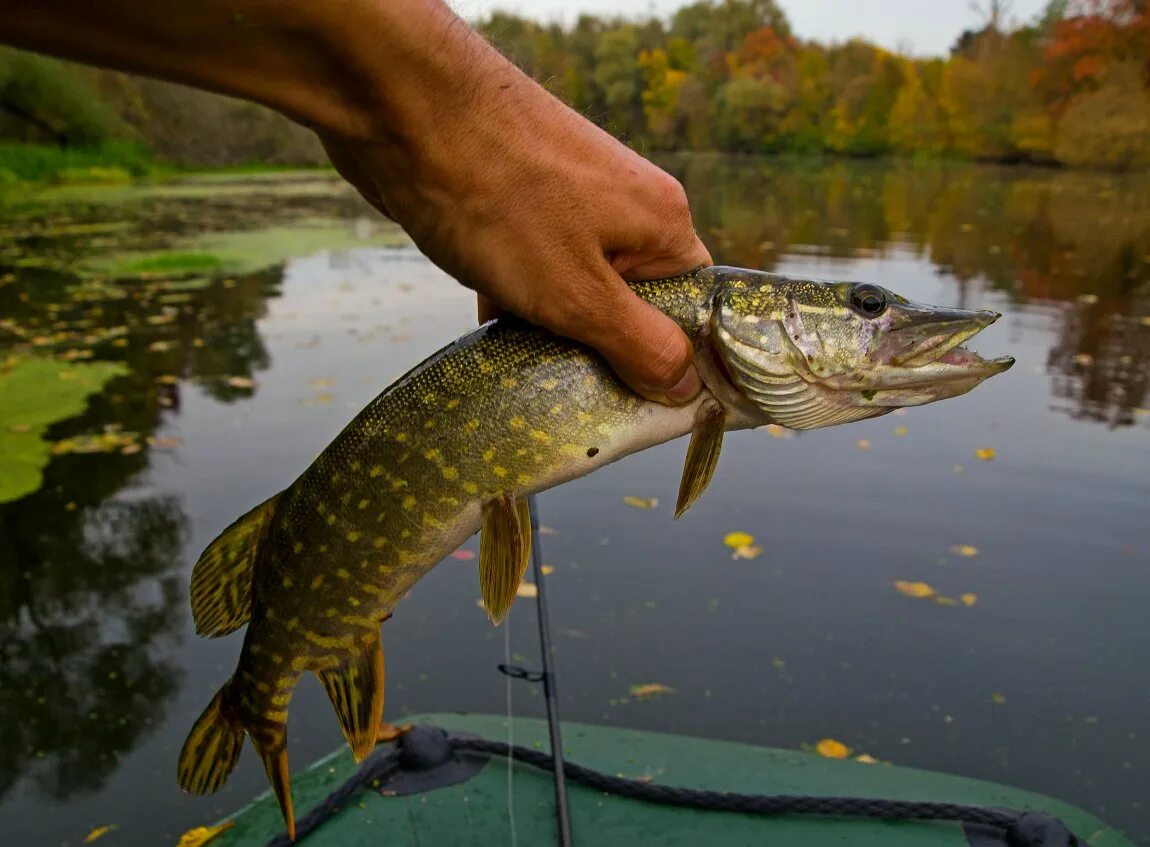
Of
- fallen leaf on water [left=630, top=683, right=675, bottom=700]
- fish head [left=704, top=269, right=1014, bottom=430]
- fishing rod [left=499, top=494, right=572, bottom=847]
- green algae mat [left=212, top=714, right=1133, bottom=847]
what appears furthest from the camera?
fallen leaf on water [left=630, top=683, right=675, bottom=700]

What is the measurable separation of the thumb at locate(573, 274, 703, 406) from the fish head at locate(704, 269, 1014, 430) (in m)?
0.12

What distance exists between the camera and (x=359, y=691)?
6.26 ft

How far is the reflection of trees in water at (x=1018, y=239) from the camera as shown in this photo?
7867 mm

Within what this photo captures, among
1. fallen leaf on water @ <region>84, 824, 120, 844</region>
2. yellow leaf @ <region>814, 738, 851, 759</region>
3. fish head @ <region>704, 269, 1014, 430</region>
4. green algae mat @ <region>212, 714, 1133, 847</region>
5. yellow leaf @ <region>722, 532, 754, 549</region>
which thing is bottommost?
yellow leaf @ <region>814, 738, 851, 759</region>

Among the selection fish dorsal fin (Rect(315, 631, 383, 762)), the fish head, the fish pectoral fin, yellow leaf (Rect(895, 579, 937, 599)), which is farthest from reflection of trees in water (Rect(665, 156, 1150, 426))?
fish dorsal fin (Rect(315, 631, 383, 762))

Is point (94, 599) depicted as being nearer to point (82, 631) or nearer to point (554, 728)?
point (82, 631)

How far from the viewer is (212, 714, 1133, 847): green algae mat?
246 centimetres

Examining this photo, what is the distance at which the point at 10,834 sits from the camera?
2766mm

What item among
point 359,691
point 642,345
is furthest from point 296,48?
point 359,691

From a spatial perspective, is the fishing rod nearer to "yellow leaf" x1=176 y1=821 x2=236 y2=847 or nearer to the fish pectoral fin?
the fish pectoral fin

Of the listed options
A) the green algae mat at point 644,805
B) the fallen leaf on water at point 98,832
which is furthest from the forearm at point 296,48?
the fallen leaf on water at point 98,832

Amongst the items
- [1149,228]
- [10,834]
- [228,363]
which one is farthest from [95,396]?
[1149,228]

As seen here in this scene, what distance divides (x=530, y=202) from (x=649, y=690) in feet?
8.27

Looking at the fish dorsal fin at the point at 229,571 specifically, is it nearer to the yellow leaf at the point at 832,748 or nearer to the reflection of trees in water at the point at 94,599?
the reflection of trees in water at the point at 94,599
